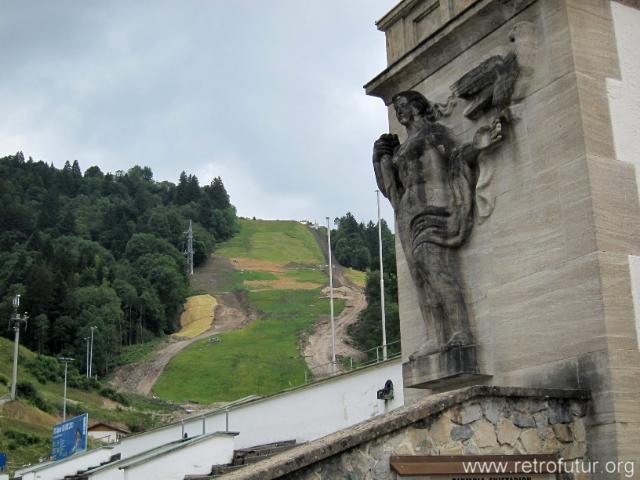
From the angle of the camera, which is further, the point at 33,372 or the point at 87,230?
the point at 87,230

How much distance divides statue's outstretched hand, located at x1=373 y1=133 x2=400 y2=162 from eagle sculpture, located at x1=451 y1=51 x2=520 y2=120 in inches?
45.1

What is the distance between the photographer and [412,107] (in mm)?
8836

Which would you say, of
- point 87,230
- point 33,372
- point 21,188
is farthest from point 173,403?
point 21,188

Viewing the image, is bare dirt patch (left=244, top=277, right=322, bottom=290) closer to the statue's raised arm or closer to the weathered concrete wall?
the statue's raised arm

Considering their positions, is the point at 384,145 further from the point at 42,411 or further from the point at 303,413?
the point at 42,411

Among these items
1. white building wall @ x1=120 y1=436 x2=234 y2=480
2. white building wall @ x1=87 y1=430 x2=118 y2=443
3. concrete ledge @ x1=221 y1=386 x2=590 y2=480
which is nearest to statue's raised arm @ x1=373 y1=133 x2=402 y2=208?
concrete ledge @ x1=221 y1=386 x2=590 y2=480

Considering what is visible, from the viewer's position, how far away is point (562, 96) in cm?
746

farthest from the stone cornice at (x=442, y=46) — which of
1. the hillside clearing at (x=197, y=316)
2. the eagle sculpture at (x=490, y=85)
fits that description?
the hillside clearing at (x=197, y=316)

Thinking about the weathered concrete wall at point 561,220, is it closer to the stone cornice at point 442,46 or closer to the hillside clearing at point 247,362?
the stone cornice at point 442,46

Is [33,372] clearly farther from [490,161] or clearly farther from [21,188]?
[21,188]

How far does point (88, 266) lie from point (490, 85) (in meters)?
138

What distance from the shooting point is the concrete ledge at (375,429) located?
5367 millimetres

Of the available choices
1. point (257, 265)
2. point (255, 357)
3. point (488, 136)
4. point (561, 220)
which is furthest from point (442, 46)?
point (257, 265)

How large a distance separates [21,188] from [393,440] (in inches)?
7846
